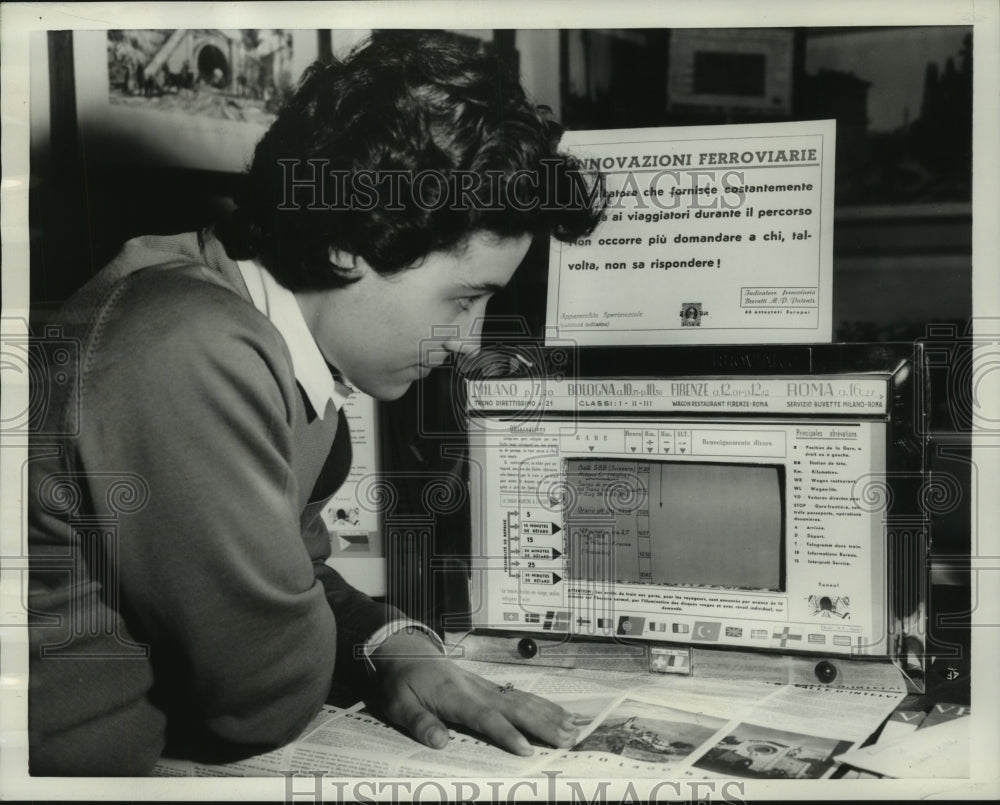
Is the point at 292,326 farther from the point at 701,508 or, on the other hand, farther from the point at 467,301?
the point at 701,508

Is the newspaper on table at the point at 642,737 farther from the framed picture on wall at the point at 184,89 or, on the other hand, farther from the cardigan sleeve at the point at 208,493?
the framed picture on wall at the point at 184,89

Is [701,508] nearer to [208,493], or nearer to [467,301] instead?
[467,301]

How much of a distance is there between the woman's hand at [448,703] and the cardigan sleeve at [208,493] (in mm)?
102

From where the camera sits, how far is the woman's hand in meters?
1.01

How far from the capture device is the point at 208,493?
3.08ft

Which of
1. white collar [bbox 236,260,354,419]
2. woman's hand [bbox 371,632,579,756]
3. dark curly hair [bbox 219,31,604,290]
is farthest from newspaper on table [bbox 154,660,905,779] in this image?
dark curly hair [bbox 219,31,604,290]

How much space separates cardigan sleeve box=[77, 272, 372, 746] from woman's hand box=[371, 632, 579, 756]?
10cm

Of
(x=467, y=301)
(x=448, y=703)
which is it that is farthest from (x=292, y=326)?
(x=448, y=703)

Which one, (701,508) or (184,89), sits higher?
(184,89)

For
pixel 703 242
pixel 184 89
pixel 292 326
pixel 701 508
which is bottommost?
pixel 701 508

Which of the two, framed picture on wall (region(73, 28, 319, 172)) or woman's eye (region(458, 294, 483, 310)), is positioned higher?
framed picture on wall (region(73, 28, 319, 172))

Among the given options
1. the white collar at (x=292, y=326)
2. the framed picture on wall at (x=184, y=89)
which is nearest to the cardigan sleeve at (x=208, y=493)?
the white collar at (x=292, y=326)

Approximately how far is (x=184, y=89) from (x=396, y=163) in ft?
0.92

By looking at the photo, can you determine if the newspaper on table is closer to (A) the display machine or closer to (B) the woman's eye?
(A) the display machine
